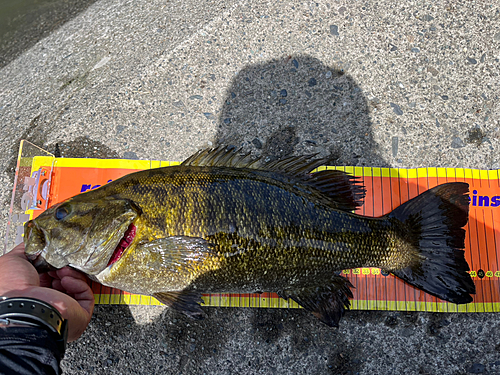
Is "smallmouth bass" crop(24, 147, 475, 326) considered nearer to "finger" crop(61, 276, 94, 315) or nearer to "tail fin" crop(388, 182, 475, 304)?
"tail fin" crop(388, 182, 475, 304)

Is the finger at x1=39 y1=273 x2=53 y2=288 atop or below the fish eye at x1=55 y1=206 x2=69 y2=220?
below

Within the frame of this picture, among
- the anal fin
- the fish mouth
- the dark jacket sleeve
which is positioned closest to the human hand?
the dark jacket sleeve

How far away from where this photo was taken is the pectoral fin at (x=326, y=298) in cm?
247

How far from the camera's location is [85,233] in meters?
→ 2.19

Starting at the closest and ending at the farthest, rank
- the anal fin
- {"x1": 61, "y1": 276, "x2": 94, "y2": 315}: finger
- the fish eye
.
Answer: the fish eye → the anal fin → {"x1": 61, "y1": 276, "x2": 94, "y2": 315}: finger

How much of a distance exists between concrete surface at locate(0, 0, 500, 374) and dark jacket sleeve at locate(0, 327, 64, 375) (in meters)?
0.99

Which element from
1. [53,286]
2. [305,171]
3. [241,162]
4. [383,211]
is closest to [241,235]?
[241,162]

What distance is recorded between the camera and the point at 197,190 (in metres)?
2.22

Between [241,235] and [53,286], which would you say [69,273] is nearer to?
[53,286]

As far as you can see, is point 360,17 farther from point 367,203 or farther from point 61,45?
point 61,45

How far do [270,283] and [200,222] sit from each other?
0.68 meters

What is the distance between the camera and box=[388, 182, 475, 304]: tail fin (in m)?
2.51

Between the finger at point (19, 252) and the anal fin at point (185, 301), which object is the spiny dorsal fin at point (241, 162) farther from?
the finger at point (19, 252)

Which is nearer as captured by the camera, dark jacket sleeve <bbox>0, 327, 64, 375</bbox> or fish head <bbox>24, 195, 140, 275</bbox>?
dark jacket sleeve <bbox>0, 327, 64, 375</bbox>
